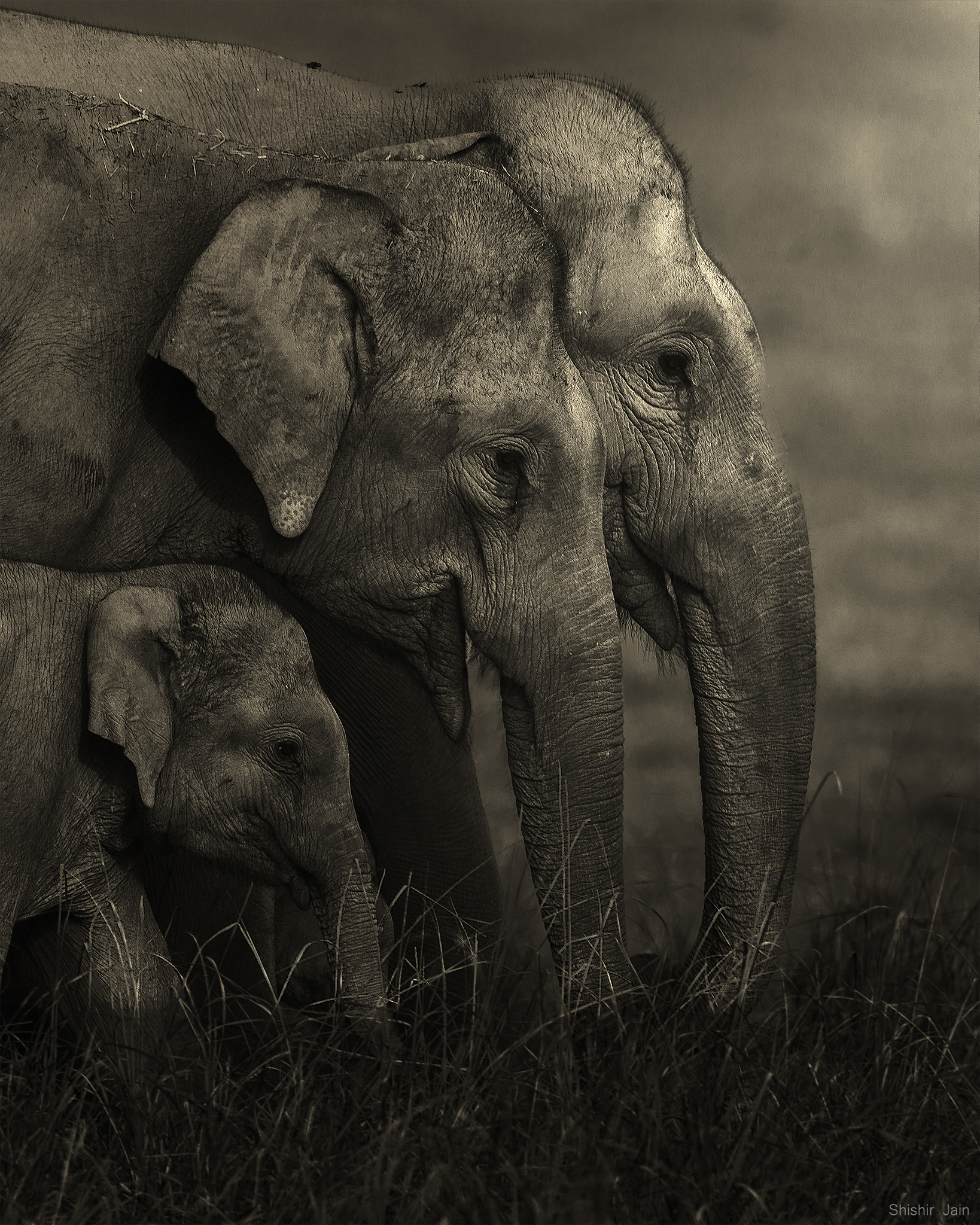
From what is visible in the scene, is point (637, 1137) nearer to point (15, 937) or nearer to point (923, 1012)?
point (923, 1012)

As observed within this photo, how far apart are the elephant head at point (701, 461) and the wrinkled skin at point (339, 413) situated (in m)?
0.16

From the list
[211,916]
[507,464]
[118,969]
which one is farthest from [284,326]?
[211,916]

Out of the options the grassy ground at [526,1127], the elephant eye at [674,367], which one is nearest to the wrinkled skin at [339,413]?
the elephant eye at [674,367]

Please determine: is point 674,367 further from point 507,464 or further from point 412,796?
point 412,796

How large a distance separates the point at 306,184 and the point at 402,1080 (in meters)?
1.40

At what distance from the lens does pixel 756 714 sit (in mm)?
3023

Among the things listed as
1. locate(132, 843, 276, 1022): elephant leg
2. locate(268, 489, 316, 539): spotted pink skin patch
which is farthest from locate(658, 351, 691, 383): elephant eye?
locate(132, 843, 276, 1022): elephant leg

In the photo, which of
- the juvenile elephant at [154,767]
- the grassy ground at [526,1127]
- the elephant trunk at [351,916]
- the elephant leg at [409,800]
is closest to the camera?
the grassy ground at [526,1127]

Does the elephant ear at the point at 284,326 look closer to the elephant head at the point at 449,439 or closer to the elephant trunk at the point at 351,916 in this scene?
the elephant head at the point at 449,439

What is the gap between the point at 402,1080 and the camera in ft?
7.70

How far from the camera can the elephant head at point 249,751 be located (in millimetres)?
2656

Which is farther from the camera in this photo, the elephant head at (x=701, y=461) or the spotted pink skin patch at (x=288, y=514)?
the elephant head at (x=701, y=461)

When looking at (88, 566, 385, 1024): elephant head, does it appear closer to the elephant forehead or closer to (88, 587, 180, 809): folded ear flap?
(88, 587, 180, 809): folded ear flap

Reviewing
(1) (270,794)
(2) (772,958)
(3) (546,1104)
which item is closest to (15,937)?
(1) (270,794)
